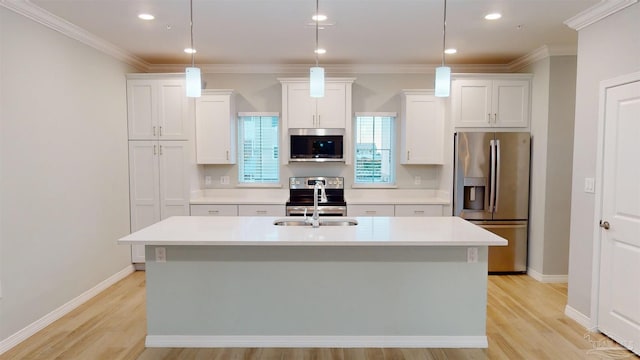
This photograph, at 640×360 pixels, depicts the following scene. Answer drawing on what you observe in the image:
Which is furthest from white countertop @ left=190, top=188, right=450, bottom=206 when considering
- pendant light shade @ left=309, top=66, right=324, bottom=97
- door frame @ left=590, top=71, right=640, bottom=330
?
pendant light shade @ left=309, top=66, right=324, bottom=97

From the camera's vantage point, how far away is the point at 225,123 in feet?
16.6

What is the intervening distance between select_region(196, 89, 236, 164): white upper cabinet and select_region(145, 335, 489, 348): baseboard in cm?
261

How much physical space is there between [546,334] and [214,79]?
4.69 metres

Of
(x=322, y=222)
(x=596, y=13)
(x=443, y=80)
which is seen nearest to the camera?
(x=443, y=80)

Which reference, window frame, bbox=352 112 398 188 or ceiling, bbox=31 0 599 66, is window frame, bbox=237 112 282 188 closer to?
ceiling, bbox=31 0 599 66

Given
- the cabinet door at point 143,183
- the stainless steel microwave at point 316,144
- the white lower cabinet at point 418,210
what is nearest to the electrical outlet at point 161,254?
the cabinet door at point 143,183

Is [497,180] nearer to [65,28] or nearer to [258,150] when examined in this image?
[258,150]

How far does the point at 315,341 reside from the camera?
296cm

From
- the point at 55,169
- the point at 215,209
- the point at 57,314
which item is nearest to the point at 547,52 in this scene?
the point at 215,209

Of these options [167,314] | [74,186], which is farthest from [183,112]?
[167,314]

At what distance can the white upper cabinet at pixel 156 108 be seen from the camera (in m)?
4.79

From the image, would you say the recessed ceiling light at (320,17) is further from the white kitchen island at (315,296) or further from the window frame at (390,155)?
the window frame at (390,155)

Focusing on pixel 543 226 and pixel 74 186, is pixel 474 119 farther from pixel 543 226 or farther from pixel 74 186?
pixel 74 186

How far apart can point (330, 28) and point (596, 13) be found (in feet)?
7.17
